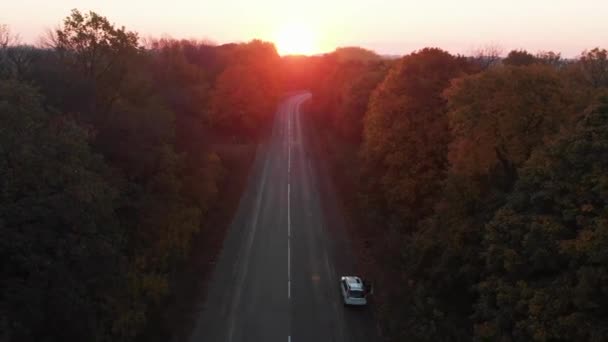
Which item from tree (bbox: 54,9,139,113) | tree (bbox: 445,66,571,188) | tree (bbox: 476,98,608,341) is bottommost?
tree (bbox: 476,98,608,341)

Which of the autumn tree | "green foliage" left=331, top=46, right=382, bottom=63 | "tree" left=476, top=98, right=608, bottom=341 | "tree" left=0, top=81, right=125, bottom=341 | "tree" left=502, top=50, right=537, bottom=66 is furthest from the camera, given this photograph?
"green foliage" left=331, top=46, right=382, bottom=63

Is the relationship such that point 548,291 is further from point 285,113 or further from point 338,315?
point 285,113

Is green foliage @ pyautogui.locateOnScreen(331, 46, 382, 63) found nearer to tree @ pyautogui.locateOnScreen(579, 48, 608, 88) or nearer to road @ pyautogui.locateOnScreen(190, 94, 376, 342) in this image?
road @ pyautogui.locateOnScreen(190, 94, 376, 342)

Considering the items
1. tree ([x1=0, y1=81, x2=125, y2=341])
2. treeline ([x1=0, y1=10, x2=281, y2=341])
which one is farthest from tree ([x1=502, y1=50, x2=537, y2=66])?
tree ([x1=0, y1=81, x2=125, y2=341])

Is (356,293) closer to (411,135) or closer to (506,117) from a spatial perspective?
(411,135)

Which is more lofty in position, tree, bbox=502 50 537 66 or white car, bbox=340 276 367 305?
tree, bbox=502 50 537 66

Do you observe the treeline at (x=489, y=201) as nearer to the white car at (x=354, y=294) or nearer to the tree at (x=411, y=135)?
the tree at (x=411, y=135)
